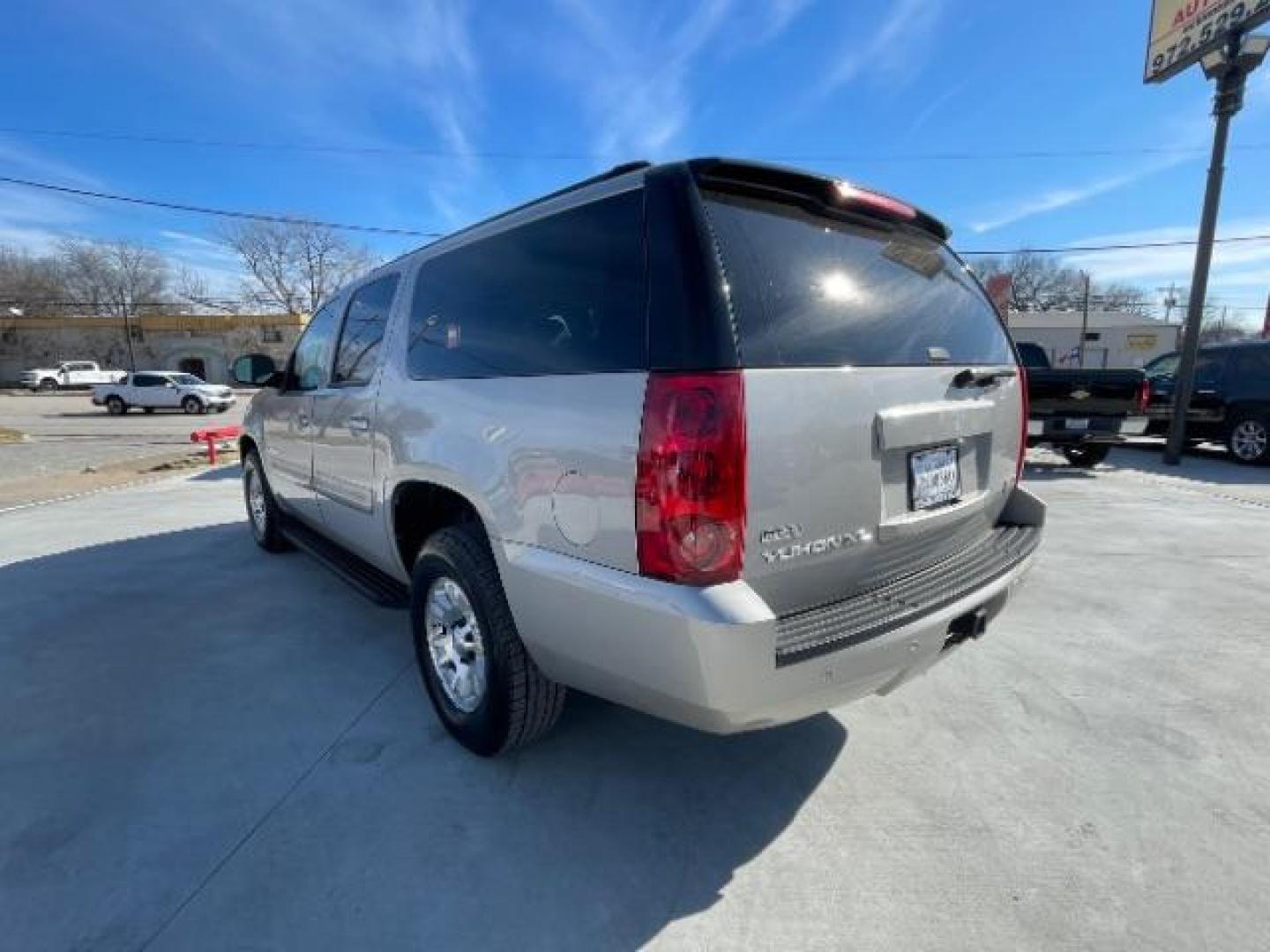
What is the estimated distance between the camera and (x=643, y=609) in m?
1.71

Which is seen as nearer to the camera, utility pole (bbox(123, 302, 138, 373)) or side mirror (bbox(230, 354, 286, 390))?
side mirror (bbox(230, 354, 286, 390))

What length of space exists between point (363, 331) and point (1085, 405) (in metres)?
8.97

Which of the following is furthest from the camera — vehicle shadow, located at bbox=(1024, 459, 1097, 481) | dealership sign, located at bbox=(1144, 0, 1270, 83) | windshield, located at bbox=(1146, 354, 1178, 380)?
windshield, located at bbox=(1146, 354, 1178, 380)

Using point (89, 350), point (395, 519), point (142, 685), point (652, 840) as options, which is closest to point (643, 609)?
point (652, 840)

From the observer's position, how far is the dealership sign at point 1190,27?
966 cm

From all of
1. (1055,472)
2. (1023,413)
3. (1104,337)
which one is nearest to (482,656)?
(1023,413)

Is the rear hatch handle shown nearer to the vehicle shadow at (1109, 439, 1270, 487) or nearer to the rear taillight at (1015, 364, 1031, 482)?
the rear taillight at (1015, 364, 1031, 482)

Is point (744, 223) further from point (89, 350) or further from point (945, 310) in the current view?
point (89, 350)

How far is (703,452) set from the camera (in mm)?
1662

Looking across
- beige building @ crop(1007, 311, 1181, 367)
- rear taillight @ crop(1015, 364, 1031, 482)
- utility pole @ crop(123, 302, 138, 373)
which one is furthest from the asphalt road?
beige building @ crop(1007, 311, 1181, 367)

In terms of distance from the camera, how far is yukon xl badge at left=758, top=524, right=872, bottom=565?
1759 mm

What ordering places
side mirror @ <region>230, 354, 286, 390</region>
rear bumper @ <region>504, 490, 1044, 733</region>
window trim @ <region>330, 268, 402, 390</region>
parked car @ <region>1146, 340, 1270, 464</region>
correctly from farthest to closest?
parked car @ <region>1146, 340, 1270, 464</region>
side mirror @ <region>230, 354, 286, 390</region>
window trim @ <region>330, 268, 402, 390</region>
rear bumper @ <region>504, 490, 1044, 733</region>

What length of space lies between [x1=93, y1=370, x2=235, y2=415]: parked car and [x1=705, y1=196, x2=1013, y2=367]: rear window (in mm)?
30568

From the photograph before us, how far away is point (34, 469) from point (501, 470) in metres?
13.1
